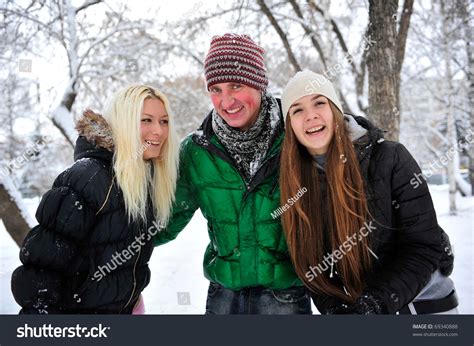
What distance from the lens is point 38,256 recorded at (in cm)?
150

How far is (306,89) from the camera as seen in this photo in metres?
1.73

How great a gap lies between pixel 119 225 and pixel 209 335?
589 mm

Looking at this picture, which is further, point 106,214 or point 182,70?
point 182,70

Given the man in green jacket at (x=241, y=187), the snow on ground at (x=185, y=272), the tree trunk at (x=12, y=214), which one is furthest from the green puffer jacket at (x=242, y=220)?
the tree trunk at (x=12, y=214)

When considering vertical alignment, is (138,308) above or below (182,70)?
below

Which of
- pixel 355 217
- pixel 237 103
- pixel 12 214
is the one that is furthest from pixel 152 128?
pixel 12 214

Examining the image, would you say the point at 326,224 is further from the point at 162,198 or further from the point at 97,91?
the point at 97,91

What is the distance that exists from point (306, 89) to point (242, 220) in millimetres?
635

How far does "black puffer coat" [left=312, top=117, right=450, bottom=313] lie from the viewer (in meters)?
1.57

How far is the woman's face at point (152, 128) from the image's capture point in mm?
1859

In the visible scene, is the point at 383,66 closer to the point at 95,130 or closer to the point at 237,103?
the point at 237,103

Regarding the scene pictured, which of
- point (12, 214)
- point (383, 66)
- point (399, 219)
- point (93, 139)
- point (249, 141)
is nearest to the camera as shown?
point (399, 219)

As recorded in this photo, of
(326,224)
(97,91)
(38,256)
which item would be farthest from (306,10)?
(38,256)

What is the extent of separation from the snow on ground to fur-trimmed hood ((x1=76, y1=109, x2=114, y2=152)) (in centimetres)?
212
